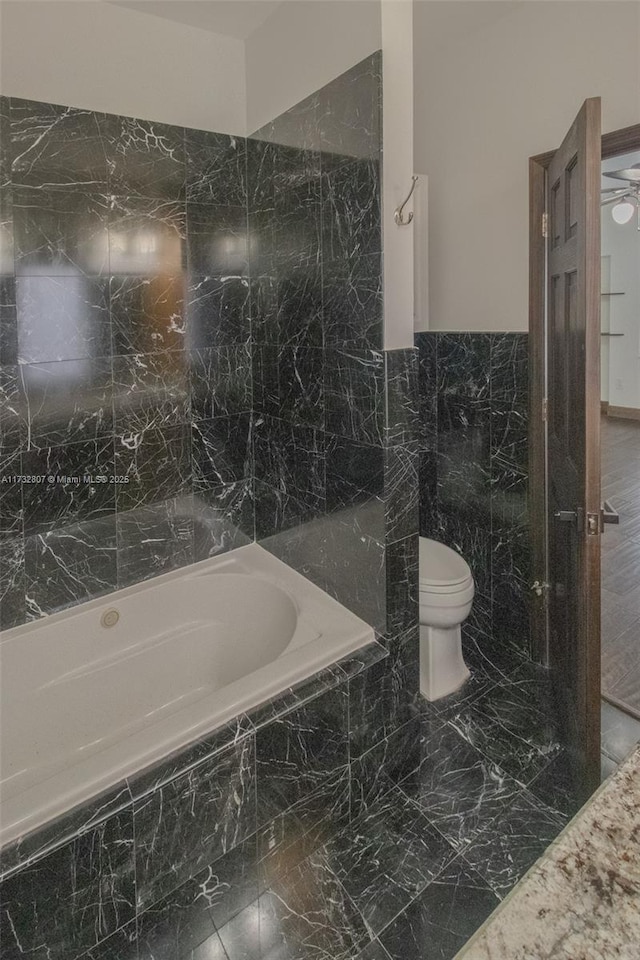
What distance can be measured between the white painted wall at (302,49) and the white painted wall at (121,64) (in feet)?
0.44

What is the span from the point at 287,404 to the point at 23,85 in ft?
4.74

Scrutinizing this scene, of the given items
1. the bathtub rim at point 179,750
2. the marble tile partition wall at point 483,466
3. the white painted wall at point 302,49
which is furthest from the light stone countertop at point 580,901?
the marble tile partition wall at point 483,466

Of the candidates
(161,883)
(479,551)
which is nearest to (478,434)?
(479,551)

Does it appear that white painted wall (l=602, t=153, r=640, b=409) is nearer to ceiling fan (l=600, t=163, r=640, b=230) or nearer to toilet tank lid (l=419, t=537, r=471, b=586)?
ceiling fan (l=600, t=163, r=640, b=230)

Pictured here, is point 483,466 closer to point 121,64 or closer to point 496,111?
point 496,111

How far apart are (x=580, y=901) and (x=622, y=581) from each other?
3.23m

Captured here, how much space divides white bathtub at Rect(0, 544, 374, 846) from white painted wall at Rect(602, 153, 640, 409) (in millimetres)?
5132

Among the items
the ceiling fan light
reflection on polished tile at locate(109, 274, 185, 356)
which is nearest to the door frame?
the ceiling fan light

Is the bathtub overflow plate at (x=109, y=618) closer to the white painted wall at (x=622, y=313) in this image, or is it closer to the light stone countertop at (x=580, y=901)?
the light stone countertop at (x=580, y=901)

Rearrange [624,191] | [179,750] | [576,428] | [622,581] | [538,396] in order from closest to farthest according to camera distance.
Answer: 1. [179,750]
2. [576,428]
3. [538,396]
4. [624,191]
5. [622,581]

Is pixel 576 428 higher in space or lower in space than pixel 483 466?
higher

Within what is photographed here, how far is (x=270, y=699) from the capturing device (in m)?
1.79

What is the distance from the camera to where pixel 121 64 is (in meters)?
2.24

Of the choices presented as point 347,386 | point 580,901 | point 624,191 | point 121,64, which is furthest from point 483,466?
point 580,901
